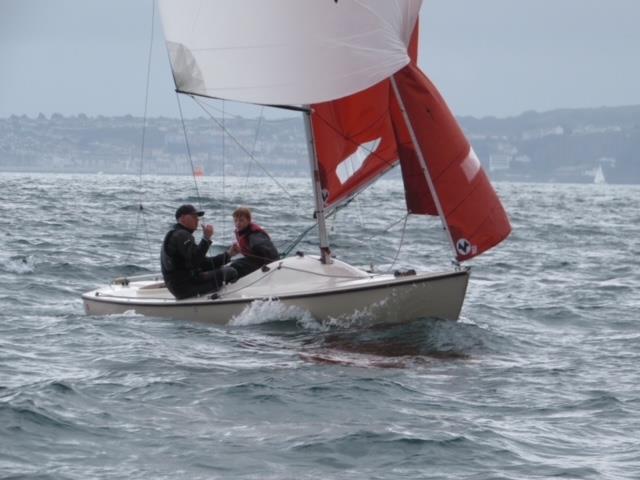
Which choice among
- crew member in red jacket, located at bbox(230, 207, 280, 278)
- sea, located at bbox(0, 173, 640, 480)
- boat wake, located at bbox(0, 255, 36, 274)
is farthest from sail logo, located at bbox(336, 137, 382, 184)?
boat wake, located at bbox(0, 255, 36, 274)

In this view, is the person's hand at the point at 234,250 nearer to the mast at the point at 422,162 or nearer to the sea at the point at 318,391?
the sea at the point at 318,391

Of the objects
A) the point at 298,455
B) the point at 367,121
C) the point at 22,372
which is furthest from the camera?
the point at 367,121

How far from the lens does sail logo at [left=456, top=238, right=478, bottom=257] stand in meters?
13.1

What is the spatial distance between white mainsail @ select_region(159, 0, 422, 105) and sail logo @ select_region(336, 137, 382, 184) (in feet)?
4.54

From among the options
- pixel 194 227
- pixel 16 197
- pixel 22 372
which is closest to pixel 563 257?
pixel 194 227

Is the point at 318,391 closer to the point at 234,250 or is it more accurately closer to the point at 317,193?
the point at 234,250

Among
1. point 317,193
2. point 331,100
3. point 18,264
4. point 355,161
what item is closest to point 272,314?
point 317,193

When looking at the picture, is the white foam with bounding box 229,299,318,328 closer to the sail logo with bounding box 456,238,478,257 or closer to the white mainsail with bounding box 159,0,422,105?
the sail logo with bounding box 456,238,478,257

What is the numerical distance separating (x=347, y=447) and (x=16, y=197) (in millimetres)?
33292

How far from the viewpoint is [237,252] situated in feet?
44.0

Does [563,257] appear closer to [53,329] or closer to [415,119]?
[415,119]

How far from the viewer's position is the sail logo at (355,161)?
46.3 feet

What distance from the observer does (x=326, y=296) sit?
490 inches

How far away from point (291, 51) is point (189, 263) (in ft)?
7.39
